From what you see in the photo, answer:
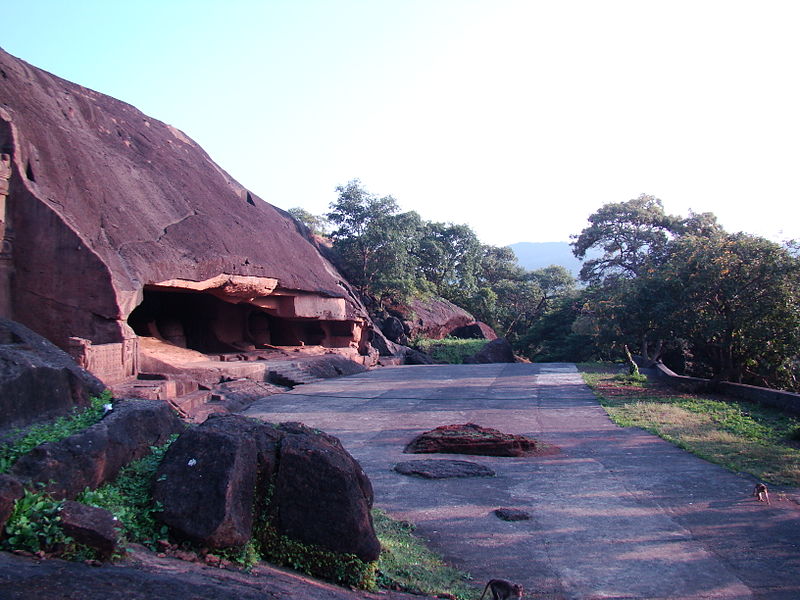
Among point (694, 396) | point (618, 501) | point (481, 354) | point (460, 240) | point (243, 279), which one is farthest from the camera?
point (460, 240)

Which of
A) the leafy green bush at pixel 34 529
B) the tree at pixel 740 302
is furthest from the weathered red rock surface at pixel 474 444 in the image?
the tree at pixel 740 302

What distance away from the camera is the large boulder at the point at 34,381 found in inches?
179

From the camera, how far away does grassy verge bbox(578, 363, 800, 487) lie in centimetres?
761

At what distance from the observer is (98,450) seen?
411cm

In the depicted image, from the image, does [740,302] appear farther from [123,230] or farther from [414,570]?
[123,230]

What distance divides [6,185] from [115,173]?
3.15 metres

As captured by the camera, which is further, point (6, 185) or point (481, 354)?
point (481, 354)

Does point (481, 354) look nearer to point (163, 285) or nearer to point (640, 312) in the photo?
point (640, 312)

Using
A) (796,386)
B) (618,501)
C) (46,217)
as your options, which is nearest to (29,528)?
(618,501)

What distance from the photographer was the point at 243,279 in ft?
56.9

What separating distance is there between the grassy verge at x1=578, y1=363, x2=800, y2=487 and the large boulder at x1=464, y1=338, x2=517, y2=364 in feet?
45.1

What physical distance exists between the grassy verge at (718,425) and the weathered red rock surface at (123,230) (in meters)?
9.86

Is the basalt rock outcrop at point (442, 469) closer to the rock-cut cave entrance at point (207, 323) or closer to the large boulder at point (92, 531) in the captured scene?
the large boulder at point (92, 531)

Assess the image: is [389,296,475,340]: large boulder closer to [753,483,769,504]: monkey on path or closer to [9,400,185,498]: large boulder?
[753,483,769,504]: monkey on path
